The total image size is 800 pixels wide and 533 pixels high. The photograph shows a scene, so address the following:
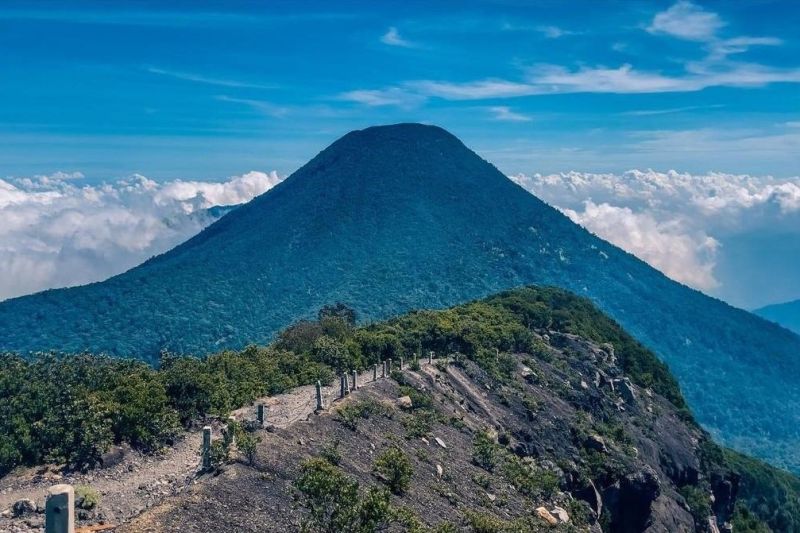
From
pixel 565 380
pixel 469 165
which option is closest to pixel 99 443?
pixel 565 380

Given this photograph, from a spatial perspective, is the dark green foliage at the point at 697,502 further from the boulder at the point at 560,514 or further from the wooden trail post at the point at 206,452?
the wooden trail post at the point at 206,452

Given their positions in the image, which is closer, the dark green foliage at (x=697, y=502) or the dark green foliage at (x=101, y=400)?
the dark green foliage at (x=101, y=400)

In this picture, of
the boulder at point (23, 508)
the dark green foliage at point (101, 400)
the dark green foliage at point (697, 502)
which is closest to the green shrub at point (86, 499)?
the boulder at point (23, 508)

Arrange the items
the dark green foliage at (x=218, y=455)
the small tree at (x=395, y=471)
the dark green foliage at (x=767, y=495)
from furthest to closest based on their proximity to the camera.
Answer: the dark green foliage at (x=767, y=495)
the small tree at (x=395, y=471)
the dark green foliage at (x=218, y=455)

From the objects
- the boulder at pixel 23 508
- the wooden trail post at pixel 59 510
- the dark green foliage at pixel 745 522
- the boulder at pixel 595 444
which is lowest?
the dark green foliage at pixel 745 522

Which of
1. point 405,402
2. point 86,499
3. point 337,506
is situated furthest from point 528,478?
point 86,499

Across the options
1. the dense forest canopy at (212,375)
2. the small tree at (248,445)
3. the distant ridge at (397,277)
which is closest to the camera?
the small tree at (248,445)

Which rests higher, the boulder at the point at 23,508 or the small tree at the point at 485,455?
the boulder at the point at 23,508
